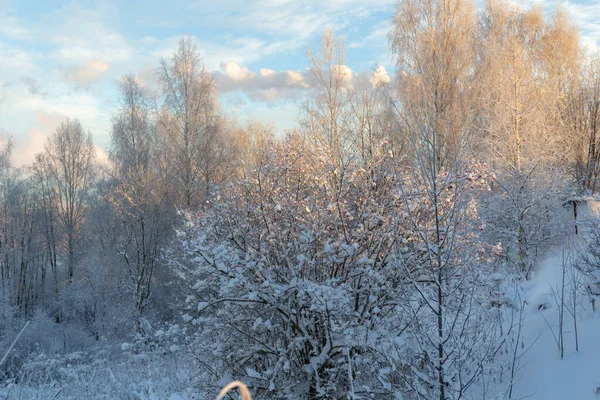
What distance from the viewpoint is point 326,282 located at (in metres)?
4.90

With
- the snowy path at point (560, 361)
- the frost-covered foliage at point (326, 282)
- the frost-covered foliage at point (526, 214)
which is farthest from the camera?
the frost-covered foliage at point (526, 214)

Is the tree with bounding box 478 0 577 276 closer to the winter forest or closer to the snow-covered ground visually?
the winter forest

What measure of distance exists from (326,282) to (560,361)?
123 inches

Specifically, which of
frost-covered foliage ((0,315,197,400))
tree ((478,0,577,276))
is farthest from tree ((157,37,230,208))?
tree ((478,0,577,276))

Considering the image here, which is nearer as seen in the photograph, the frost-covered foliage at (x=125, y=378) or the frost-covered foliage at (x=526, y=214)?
the frost-covered foliage at (x=125, y=378)

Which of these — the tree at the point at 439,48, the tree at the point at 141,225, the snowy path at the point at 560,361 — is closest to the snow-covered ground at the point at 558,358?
the snowy path at the point at 560,361

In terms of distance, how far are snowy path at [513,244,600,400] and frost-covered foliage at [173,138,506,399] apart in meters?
0.90

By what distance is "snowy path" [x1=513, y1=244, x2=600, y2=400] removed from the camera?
5.15 metres

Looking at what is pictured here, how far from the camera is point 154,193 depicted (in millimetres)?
17875

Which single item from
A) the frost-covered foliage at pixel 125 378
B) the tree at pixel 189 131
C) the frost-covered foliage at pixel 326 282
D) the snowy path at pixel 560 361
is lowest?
the frost-covered foliage at pixel 125 378

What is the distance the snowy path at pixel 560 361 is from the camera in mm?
5148

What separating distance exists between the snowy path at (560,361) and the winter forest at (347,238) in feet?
0.08

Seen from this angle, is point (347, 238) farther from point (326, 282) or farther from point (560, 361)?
point (560, 361)

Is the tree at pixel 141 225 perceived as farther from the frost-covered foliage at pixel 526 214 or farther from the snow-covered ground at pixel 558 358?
the snow-covered ground at pixel 558 358
